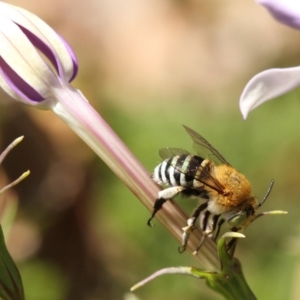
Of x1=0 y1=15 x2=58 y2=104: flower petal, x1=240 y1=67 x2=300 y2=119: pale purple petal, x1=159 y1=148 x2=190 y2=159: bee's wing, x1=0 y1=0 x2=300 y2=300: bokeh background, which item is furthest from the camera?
x1=0 y1=0 x2=300 y2=300: bokeh background

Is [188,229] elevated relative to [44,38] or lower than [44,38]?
lower

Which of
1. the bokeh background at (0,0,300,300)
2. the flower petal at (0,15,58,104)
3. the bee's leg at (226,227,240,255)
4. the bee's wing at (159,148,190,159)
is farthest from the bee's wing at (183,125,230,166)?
the bokeh background at (0,0,300,300)

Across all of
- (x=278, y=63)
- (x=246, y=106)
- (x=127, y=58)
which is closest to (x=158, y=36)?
(x=127, y=58)

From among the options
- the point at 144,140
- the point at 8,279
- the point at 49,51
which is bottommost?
the point at 144,140

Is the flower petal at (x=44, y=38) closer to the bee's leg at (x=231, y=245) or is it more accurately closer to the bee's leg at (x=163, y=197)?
the bee's leg at (x=163, y=197)

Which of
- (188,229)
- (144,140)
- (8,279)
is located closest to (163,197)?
(188,229)

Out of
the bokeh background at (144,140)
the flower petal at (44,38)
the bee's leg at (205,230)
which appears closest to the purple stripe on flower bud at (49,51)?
the flower petal at (44,38)

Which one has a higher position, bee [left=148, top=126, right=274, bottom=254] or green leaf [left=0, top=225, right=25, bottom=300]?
green leaf [left=0, top=225, right=25, bottom=300]

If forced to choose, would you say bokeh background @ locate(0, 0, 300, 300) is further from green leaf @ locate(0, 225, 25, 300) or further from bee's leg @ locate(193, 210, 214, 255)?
green leaf @ locate(0, 225, 25, 300)

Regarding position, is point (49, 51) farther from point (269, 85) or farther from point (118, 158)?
point (269, 85)
